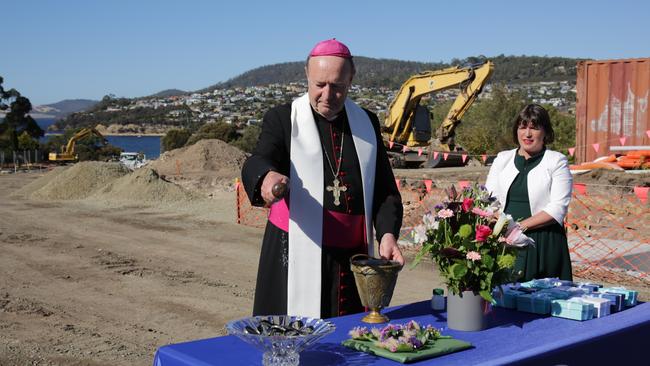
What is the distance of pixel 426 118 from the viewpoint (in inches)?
949

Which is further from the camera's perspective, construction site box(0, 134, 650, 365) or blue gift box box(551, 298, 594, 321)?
construction site box(0, 134, 650, 365)

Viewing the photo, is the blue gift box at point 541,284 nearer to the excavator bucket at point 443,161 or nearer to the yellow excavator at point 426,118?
the yellow excavator at point 426,118

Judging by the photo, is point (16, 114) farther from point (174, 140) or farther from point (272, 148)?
point (272, 148)

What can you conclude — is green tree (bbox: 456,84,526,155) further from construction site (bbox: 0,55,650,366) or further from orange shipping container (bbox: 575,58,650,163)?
orange shipping container (bbox: 575,58,650,163)

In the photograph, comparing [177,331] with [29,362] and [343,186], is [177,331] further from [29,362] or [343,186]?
[343,186]

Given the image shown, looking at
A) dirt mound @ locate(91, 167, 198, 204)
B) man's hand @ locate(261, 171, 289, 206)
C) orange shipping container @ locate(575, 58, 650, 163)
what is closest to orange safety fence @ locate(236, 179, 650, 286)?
dirt mound @ locate(91, 167, 198, 204)

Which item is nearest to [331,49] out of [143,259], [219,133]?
[143,259]

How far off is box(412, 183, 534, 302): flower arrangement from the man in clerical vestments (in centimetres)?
24

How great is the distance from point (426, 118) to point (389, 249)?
21235 mm

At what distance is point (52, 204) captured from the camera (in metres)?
18.2

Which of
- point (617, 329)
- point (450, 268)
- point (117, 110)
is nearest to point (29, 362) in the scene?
point (450, 268)

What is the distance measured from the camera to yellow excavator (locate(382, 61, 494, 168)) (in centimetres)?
2231

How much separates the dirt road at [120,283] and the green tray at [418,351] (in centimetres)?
358

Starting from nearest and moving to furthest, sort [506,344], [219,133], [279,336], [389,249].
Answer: [279,336], [506,344], [389,249], [219,133]
